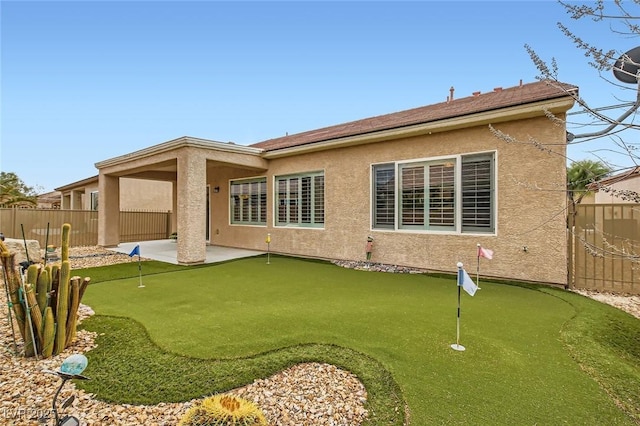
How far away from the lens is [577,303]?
238 inches

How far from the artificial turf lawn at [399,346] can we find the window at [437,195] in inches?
80.4

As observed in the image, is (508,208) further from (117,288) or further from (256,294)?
(117,288)

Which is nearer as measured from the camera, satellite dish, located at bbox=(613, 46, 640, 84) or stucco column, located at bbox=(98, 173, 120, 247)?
satellite dish, located at bbox=(613, 46, 640, 84)

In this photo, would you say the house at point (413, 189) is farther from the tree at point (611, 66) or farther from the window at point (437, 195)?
the tree at point (611, 66)

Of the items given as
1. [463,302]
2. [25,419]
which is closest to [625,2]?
[463,302]

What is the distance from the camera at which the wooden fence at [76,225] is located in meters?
14.2

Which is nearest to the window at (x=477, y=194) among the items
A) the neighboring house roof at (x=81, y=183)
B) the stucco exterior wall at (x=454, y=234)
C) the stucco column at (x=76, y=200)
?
the stucco exterior wall at (x=454, y=234)

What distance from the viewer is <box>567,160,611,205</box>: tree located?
106 inches

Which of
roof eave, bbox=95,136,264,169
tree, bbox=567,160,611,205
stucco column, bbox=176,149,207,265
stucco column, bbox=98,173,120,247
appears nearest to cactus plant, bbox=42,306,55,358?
tree, bbox=567,160,611,205

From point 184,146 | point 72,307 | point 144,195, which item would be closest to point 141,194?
point 144,195

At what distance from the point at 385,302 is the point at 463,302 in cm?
159

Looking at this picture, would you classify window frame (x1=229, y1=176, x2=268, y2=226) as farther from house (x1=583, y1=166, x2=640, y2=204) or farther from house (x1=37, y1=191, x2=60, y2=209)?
house (x1=37, y1=191, x2=60, y2=209)

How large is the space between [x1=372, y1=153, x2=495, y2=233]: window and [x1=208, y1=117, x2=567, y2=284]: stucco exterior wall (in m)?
0.24

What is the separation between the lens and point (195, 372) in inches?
133
